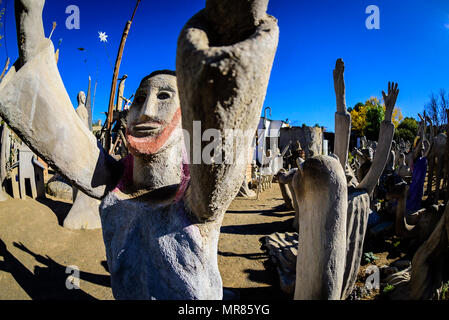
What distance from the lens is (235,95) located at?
2.61 feet

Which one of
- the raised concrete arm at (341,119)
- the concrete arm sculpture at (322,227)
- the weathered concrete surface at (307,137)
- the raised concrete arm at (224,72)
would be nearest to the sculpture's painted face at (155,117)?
the raised concrete arm at (224,72)

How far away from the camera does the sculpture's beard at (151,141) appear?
4.39 ft

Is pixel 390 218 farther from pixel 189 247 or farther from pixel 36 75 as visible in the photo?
pixel 36 75

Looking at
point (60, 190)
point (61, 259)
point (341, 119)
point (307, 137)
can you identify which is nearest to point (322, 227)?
point (341, 119)

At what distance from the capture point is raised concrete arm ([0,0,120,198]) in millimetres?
1227

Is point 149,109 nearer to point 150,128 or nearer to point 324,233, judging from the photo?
point 150,128

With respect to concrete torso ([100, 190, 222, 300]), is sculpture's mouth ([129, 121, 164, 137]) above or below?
above

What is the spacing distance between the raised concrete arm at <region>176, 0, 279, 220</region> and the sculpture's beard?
0.47m

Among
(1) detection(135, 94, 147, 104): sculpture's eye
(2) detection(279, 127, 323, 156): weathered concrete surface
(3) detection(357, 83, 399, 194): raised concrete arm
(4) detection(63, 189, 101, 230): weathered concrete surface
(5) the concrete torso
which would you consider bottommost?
(4) detection(63, 189, 101, 230): weathered concrete surface

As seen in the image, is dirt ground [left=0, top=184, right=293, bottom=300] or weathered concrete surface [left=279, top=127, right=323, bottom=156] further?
weathered concrete surface [left=279, top=127, right=323, bottom=156]

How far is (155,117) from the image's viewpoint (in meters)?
1.33

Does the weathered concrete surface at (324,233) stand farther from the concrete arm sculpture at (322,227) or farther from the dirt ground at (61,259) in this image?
the dirt ground at (61,259)

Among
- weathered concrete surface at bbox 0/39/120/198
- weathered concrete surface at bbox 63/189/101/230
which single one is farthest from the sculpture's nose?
weathered concrete surface at bbox 63/189/101/230

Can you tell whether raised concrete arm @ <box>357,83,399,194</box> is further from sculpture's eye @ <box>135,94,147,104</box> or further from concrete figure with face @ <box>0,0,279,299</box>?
sculpture's eye @ <box>135,94,147,104</box>
